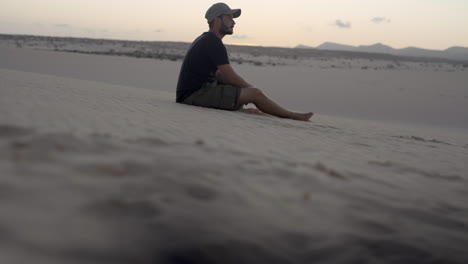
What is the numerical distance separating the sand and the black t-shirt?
7.09 feet

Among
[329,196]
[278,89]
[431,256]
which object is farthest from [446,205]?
[278,89]

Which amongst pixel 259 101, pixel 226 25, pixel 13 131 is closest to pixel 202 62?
pixel 226 25

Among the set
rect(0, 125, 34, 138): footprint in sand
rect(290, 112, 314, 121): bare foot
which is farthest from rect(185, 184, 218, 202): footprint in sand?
rect(290, 112, 314, 121): bare foot

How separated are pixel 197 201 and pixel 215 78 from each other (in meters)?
3.39

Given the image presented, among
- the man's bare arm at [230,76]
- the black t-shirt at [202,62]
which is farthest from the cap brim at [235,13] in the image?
the man's bare arm at [230,76]

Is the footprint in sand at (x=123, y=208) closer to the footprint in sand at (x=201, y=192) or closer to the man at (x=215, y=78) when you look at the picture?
the footprint in sand at (x=201, y=192)

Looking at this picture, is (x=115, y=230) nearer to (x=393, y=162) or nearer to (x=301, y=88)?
(x=393, y=162)

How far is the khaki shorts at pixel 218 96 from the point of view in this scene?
4.32 meters

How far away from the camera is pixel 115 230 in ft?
3.48

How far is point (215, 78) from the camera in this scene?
4.59 m

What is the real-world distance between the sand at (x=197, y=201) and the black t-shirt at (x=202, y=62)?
85.1 inches

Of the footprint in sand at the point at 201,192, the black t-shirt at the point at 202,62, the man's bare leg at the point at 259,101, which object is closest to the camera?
the footprint in sand at the point at 201,192

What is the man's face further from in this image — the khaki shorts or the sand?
the sand

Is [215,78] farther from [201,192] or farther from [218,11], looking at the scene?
[201,192]
